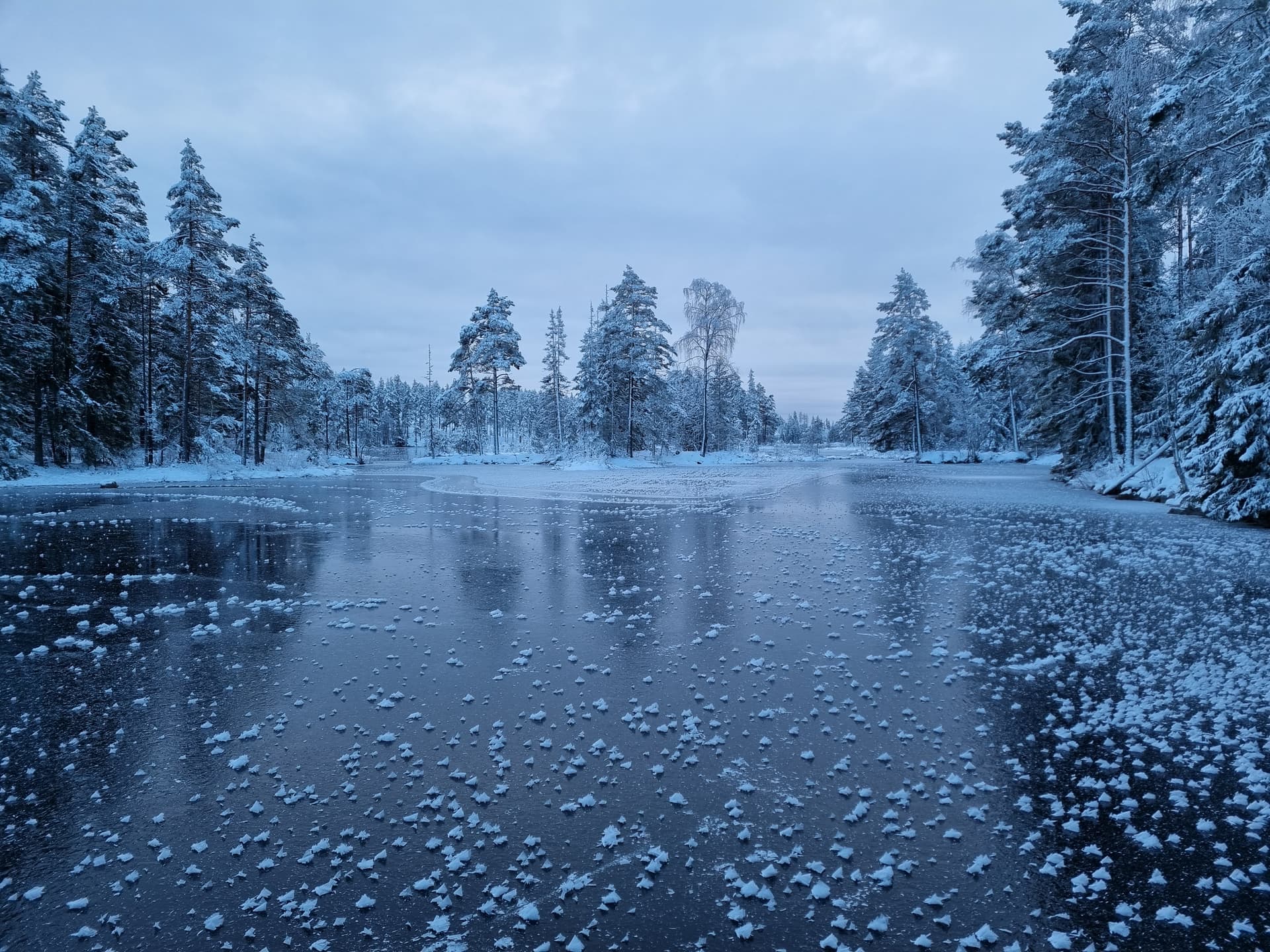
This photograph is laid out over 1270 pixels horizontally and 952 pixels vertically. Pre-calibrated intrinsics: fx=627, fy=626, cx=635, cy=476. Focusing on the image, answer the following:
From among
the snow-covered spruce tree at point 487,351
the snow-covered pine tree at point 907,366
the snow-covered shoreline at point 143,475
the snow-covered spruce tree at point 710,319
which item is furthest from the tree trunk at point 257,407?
the snow-covered pine tree at point 907,366

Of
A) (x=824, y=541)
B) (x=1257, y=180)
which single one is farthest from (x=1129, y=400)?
(x=824, y=541)

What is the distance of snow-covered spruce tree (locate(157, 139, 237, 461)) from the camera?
113 feet

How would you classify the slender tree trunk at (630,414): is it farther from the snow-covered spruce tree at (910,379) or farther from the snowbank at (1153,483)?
the snowbank at (1153,483)

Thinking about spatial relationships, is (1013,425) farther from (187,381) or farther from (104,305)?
(104,305)

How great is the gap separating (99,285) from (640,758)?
42.2 m

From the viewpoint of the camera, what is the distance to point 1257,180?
13.8 m

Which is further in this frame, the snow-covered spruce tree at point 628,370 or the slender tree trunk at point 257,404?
the snow-covered spruce tree at point 628,370

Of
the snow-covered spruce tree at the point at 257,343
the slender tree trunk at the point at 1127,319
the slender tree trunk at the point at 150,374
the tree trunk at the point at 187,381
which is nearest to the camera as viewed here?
the slender tree trunk at the point at 1127,319

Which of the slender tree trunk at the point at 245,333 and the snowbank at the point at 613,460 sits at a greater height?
the slender tree trunk at the point at 245,333

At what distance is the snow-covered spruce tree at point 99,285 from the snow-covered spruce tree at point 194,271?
2.12 meters

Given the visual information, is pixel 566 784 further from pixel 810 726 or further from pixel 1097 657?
pixel 1097 657

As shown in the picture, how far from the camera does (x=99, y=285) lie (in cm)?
3325

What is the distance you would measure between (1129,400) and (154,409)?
168ft

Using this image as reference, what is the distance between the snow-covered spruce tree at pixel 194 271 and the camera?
3450 centimetres
